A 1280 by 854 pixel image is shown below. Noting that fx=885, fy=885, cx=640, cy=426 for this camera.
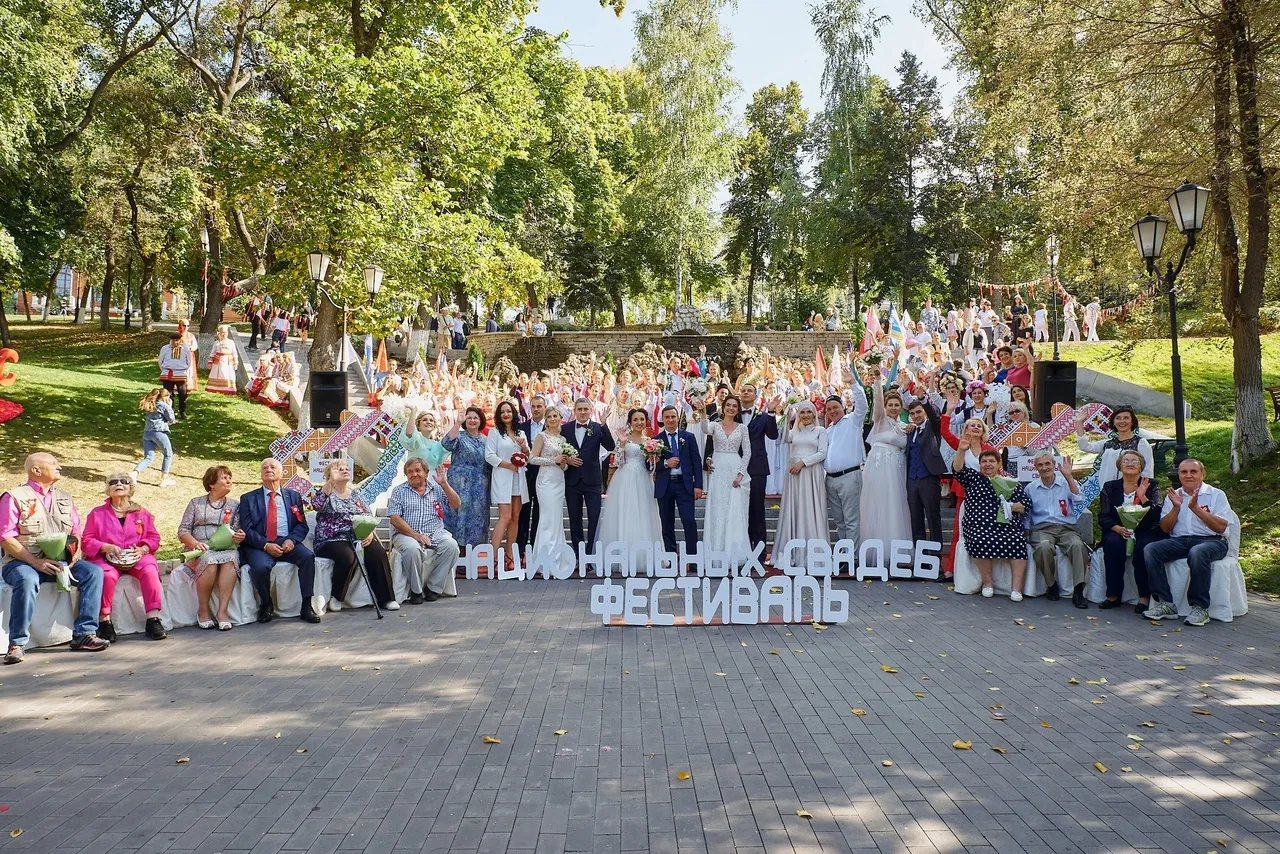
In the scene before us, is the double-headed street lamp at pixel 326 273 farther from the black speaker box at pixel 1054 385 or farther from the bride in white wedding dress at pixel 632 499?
the black speaker box at pixel 1054 385

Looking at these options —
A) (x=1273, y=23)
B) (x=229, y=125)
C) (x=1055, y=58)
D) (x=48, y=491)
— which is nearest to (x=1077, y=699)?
(x=48, y=491)

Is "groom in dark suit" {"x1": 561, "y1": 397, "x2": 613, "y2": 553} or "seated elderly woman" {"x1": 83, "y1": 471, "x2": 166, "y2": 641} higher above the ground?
"groom in dark suit" {"x1": 561, "y1": 397, "x2": 613, "y2": 553}

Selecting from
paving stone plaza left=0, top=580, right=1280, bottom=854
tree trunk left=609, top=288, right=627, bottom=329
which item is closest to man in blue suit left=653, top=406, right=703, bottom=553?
paving stone plaza left=0, top=580, right=1280, bottom=854

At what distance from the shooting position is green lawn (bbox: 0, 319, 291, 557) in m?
13.9

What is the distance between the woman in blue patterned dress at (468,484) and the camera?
1066 centimetres

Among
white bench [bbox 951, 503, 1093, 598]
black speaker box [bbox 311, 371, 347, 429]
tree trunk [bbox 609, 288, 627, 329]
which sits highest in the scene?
tree trunk [bbox 609, 288, 627, 329]

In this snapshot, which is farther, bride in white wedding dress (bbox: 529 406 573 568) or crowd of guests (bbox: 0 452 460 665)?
bride in white wedding dress (bbox: 529 406 573 568)

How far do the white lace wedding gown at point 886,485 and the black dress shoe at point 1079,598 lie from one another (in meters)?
2.12

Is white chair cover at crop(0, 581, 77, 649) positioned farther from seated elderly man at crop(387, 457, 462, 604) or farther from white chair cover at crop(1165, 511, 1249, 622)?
white chair cover at crop(1165, 511, 1249, 622)

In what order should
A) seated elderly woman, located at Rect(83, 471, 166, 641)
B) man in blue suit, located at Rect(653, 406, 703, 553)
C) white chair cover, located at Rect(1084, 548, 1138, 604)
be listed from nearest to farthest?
1. seated elderly woman, located at Rect(83, 471, 166, 641)
2. white chair cover, located at Rect(1084, 548, 1138, 604)
3. man in blue suit, located at Rect(653, 406, 703, 553)

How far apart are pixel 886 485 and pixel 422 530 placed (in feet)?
17.7

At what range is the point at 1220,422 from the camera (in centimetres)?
1780

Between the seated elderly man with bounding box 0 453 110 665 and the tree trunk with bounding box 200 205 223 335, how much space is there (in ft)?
75.4

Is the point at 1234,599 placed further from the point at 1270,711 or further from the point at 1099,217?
the point at 1099,217
